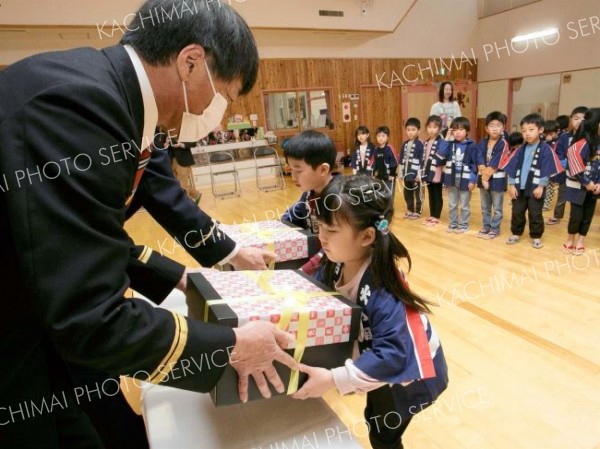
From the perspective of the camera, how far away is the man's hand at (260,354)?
803mm

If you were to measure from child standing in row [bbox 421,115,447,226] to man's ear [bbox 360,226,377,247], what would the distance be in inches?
161

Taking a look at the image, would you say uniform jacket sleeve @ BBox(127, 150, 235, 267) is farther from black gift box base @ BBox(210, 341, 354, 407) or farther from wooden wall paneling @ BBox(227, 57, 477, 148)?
wooden wall paneling @ BBox(227, 57, 477, 148)

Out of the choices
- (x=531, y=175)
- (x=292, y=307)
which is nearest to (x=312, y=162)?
(x=292, y=307)

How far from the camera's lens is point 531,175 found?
3.94m

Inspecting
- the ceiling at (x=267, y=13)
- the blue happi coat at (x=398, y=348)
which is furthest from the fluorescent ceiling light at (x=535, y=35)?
the blue happi coat at (x=398, y=348)

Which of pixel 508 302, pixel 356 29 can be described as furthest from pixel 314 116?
pixel 508 302

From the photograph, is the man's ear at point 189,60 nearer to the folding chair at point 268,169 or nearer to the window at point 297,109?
the folding chair at point 268,169

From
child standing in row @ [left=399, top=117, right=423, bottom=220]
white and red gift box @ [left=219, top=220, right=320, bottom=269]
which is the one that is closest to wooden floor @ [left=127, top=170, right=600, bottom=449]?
white and red gift box @ [left=219, top=220, right=320, bottom=269]

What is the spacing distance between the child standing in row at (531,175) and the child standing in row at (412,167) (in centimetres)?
127

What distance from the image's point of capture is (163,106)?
0.87 metres

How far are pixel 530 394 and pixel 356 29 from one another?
855 centimetres

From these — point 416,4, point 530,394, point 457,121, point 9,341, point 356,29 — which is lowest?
point 530,394

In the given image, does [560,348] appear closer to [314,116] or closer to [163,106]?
[163,106]

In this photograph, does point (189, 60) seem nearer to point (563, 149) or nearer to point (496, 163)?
point (496, 163)
